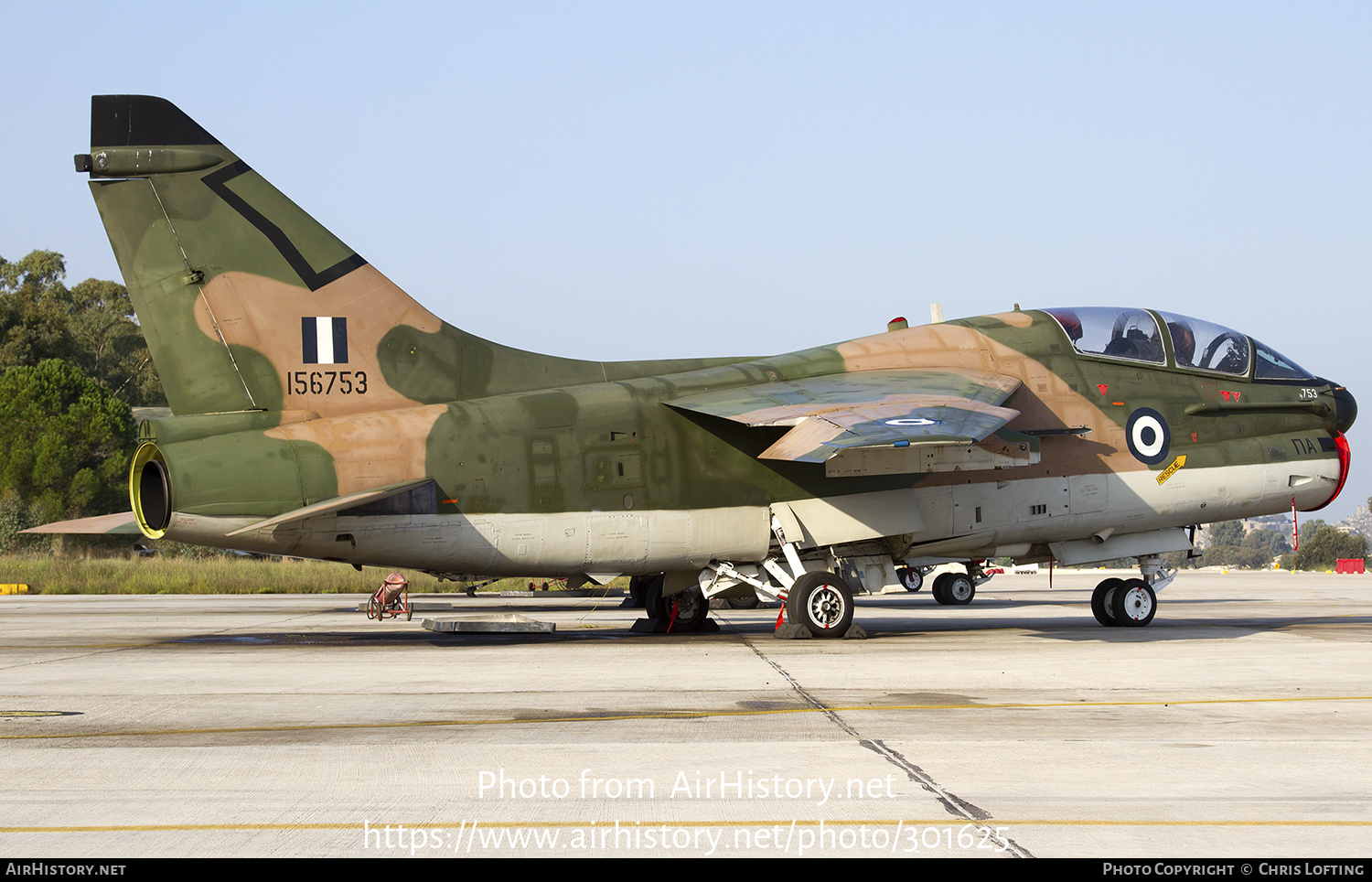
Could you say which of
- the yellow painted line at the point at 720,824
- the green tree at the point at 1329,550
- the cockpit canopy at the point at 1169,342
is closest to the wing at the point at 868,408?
the cockpit canopy at the point at 1169,342

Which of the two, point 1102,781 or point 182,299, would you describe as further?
point 182,299

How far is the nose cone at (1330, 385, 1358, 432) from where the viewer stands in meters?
17.5

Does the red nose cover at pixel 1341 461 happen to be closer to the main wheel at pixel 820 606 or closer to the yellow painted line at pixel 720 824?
the main wheel at pixel 820 606

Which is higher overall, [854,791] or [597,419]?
[597,419]

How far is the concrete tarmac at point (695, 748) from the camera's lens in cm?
516

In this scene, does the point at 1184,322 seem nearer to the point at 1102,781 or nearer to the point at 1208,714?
the point at 1208,714

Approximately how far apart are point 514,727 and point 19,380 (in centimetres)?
6085

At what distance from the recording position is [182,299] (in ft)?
46.5

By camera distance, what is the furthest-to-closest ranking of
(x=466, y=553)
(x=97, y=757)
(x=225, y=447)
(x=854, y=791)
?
Answer: (x=466, y=553) < (x=225, y=447) < (x=97, y=757) < (x=854, y=791)

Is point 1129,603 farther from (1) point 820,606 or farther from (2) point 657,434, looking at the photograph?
(2) point 657,434

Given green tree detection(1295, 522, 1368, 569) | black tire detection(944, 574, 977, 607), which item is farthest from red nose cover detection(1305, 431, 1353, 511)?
green tree detection(1295, 522, 1368, 569)

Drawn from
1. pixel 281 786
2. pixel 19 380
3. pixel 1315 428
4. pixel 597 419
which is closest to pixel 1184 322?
pixel 1315 428

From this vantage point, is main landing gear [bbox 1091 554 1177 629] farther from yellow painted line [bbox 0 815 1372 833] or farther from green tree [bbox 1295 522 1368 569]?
green tree [bbox 1295 522 1368 569]

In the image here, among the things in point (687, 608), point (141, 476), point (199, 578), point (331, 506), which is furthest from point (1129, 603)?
point (199, 578)
